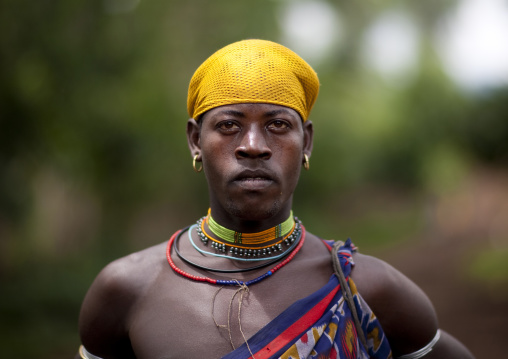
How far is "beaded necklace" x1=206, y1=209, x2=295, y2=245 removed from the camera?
2428 millimetres

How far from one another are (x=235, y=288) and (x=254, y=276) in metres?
0.10

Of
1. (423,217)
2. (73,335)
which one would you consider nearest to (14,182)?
(73,335)

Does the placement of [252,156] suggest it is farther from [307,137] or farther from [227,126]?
[307,137]

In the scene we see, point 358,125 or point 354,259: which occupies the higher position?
point 354,259

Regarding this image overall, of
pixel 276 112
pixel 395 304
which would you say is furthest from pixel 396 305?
pixel 276 112

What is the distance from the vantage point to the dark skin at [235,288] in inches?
88.2

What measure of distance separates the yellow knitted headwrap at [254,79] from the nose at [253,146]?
131mm

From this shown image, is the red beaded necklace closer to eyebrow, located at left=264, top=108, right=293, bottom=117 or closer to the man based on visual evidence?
the man

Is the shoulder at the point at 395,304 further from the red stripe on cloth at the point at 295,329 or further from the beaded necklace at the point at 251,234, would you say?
the beaded necklace at the point at 251,234

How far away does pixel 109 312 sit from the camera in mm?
2412

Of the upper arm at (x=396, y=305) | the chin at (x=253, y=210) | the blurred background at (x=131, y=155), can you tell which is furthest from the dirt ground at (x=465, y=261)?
the chin at (x=253, y=210)

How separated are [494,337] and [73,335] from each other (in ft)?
21.6

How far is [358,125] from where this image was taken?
27.4 meters

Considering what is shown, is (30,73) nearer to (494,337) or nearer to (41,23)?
(41,23)
